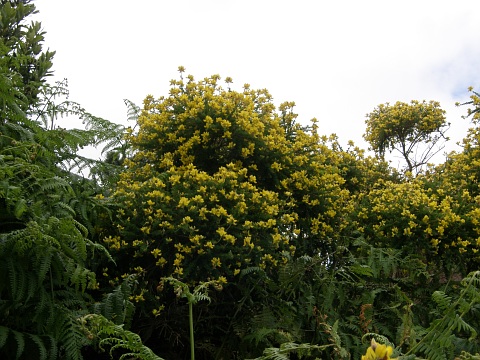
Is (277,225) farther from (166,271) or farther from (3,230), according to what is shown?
(3,230)

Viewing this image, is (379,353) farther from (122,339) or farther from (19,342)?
(19,342)

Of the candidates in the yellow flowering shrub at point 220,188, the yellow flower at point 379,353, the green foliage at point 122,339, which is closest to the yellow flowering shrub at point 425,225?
the yellow flowering shrub at point 220,188

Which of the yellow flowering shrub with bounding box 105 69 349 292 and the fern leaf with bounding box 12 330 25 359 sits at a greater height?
the yellow flowering shrub with bounding box 105 69 349 292

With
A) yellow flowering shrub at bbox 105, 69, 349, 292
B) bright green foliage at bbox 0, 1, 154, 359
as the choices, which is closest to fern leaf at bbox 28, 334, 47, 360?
bright green foliage at bbox 0, 1, 154, 359

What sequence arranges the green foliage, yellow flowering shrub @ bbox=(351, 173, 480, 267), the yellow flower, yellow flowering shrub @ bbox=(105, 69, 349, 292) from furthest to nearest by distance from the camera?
yellow flowering shrub @ bbox=(351, 173, 480, 267) < yellow flowering shrub @ bbox=(105, 69, 349, 292) < the green foliage < the yellow flower

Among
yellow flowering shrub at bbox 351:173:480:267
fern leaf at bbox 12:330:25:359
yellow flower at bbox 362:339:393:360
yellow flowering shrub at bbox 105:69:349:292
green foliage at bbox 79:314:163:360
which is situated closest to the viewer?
yellow flower at bbox 362:339:393:360

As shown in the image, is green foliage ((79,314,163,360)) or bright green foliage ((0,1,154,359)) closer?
green foliage ((79,314,163,360))

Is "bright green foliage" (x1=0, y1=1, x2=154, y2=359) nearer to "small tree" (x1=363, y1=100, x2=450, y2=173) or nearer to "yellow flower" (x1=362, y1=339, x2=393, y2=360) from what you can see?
"yellow flower" (x1=362, y1=339, x2=393, y2=360)

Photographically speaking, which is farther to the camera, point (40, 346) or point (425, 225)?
point (425, 225)

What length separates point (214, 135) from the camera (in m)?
4.64

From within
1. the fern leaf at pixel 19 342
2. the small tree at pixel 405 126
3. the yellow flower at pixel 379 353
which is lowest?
the yellow flower at pixel 379 353

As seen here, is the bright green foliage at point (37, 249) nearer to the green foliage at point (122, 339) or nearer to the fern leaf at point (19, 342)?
the fern leaf at point (19, 342)

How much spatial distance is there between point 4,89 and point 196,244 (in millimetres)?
1486

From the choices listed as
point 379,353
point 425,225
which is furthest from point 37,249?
point 425,225
